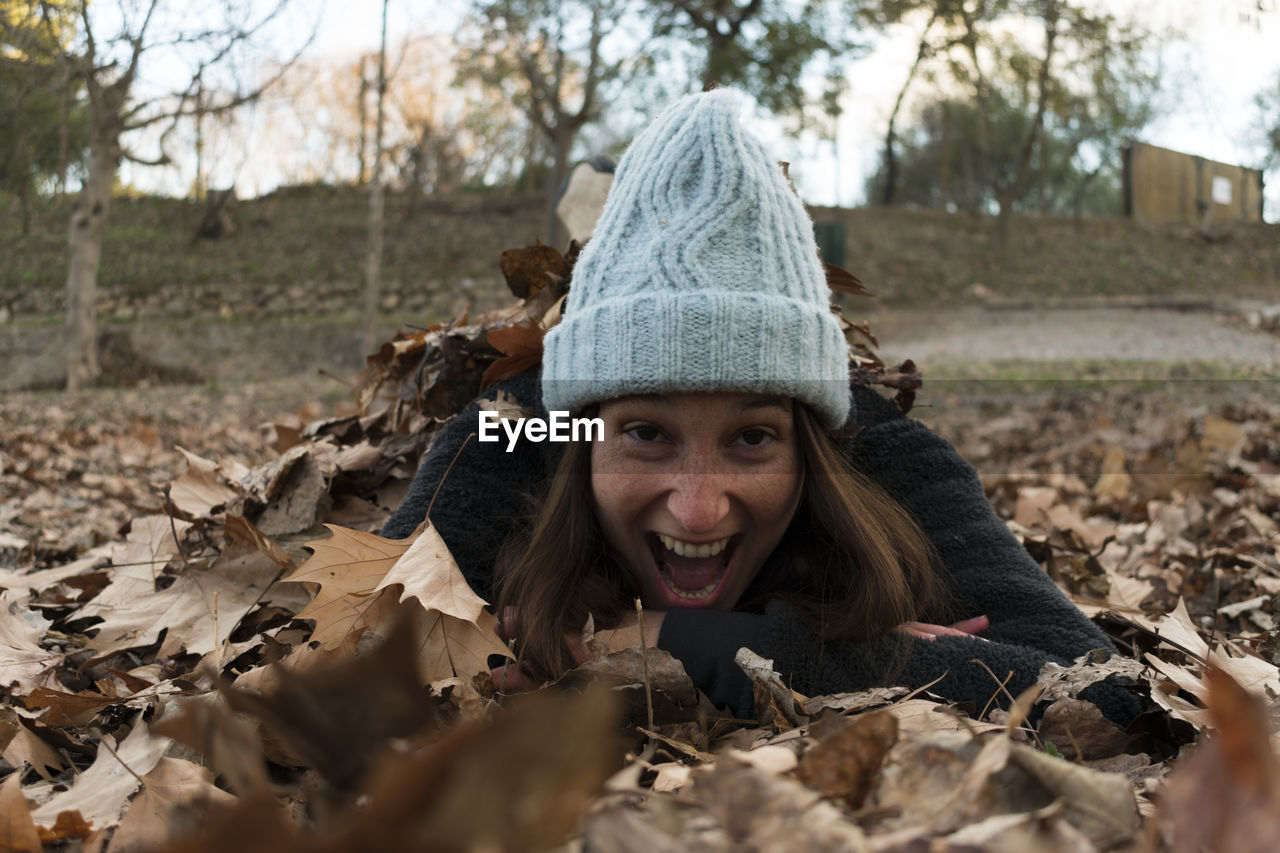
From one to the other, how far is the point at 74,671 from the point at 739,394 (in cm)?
146

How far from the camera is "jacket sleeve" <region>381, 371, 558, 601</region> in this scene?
2066 millimetres

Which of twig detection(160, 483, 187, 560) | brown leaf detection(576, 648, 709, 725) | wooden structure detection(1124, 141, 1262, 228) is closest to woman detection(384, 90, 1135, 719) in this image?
brown leaf detection(576, 648, 709, 725)

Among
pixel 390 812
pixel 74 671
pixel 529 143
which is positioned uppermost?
pixel 529 143

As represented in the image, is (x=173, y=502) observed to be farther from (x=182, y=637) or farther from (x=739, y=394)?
(x=739, y=394)

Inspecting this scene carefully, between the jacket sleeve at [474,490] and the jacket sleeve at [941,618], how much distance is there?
22.7 inches

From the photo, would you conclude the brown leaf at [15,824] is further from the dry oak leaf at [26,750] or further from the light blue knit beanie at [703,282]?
the light blue knit beanie at [703,282]

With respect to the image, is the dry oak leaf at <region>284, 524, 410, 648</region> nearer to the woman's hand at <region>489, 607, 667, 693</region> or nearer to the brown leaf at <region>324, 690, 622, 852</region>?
the woman's hand at <region>489, 607, 667, 693</region>

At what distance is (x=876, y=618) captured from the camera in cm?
182

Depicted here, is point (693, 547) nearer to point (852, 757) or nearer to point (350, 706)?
point (852, 757)

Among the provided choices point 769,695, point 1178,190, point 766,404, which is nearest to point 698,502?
point 766,404

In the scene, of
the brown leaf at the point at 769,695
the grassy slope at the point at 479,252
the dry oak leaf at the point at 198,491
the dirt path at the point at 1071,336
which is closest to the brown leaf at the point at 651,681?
the brown leaf at the point at 769,695

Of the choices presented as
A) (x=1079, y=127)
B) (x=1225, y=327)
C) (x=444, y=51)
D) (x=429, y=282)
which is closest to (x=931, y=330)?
(x=1225, y=327)

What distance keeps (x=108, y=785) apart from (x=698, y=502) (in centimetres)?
99

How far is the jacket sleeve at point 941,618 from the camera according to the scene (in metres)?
1.65
